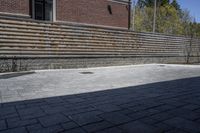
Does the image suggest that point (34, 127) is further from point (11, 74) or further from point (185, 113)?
point (11, 74)

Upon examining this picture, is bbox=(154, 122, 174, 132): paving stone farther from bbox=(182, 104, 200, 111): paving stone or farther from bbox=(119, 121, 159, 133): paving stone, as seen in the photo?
bbox=(182, 104, 200, 111): paving stone

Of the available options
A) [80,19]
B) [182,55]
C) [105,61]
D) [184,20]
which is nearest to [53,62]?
[105,61]

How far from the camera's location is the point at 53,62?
8648 millimetres

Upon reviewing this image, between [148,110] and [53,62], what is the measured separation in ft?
19.4

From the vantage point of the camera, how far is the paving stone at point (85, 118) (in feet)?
9.72

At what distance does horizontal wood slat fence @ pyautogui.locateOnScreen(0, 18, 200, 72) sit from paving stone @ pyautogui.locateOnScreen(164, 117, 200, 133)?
6289mm

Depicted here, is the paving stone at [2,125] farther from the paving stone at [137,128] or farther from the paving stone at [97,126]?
the paving stone at [137,128]

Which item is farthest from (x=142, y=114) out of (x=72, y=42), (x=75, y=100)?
(x=72, y=42)

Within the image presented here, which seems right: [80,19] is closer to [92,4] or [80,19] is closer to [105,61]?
[92,4]

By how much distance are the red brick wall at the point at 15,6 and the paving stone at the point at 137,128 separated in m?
9.66

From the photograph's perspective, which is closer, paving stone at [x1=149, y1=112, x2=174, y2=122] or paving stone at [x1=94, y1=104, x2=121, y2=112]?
paving stone at [x1=149, y1=112, x2=174, y2=122]

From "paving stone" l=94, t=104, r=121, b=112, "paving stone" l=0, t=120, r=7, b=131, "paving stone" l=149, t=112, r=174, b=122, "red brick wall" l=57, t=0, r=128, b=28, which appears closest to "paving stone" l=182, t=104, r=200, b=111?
"paving stone" l=149, t=112, r=174, b=122

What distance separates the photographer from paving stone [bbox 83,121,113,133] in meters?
2.71

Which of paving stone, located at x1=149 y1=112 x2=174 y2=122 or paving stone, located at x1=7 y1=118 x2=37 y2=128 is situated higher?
paving stone, located at x1=7 y1=118 x2=37 y2=128
